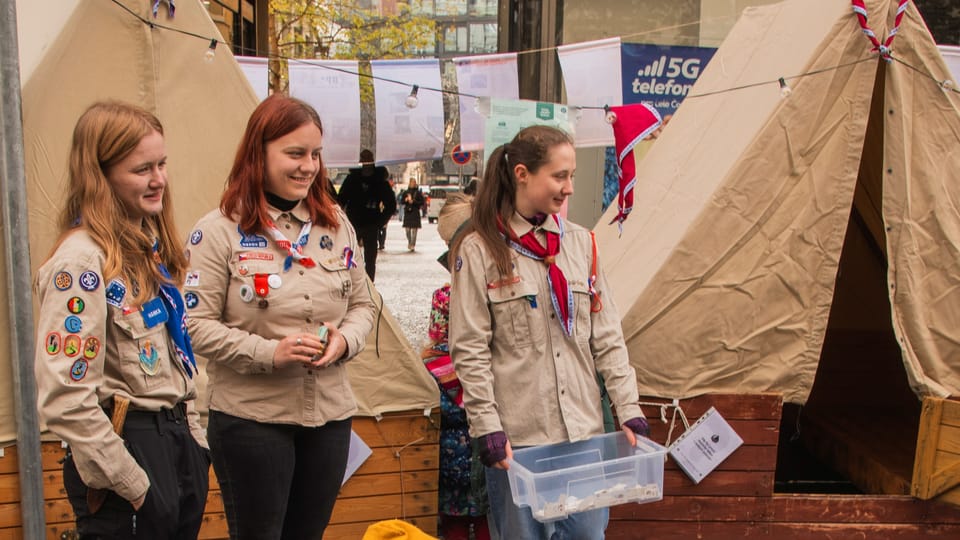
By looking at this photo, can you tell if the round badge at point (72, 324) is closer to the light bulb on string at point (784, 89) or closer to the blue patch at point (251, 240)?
the blue patch at point (251, 240)

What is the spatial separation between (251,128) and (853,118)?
2.61 metres

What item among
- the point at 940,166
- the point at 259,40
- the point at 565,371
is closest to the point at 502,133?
the point at 565,371

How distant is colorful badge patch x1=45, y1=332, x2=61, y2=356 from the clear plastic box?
1.35 m

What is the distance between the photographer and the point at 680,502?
364 centimetres

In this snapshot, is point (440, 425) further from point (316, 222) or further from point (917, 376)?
point (917, 376)

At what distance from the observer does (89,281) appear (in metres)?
1.88

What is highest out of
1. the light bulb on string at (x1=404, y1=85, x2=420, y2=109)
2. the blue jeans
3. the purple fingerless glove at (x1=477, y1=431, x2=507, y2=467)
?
the light bulb on string at (x1=404, y1=85, x2=420, y2=109)

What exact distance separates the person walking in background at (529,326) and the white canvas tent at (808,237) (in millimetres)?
938

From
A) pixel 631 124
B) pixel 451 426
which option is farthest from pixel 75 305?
pixel 631 124

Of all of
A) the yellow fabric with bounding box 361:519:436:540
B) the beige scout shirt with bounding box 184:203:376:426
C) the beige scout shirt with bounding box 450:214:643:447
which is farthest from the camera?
the yellow fabric with bounding box 361:519:436:540

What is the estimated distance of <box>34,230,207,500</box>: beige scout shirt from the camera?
71.6 inches

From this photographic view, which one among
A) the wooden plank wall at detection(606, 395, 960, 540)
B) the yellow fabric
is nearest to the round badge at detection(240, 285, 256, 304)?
the yellow fabric

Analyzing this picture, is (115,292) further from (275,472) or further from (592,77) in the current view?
(592,77)

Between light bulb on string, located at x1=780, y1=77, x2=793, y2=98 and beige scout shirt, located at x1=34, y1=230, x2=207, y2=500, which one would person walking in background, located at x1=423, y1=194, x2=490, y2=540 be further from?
beige scout shirt, located at x1=34, y1=230, x2=207, y2=500
